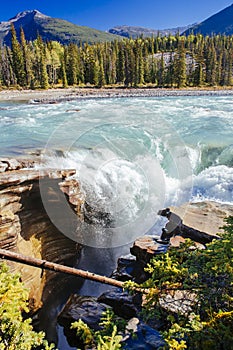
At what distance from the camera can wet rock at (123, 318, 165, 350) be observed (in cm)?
417

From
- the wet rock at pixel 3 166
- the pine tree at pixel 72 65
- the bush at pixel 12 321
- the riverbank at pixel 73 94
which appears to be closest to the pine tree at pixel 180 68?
the riverbank at pixel 73 94

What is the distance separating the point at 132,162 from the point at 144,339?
32.0 ft

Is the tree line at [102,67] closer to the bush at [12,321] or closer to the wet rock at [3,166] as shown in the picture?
the wet rock at [3,166]

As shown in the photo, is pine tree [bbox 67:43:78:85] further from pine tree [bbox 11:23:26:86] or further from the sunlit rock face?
the sunlit rock face

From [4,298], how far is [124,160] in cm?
1089

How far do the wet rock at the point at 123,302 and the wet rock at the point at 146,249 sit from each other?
111 cm

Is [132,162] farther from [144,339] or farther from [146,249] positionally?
[144,339]

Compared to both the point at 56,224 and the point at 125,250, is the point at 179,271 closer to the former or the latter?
the point at 56,224

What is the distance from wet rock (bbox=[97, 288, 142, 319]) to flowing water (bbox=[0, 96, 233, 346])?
302cm

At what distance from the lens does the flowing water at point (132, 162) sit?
10.4 meters

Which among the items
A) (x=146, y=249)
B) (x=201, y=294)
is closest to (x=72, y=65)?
(x=146, y=249)

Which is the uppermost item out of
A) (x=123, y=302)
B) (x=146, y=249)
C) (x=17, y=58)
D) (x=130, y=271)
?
(x=17, y=58)

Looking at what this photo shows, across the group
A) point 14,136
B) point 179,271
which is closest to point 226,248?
point 179,271

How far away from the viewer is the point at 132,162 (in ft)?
44.4
